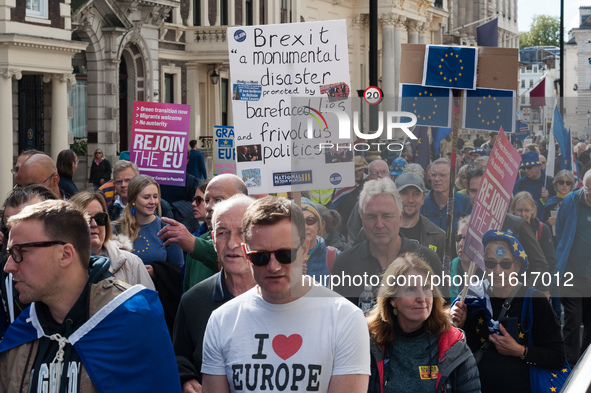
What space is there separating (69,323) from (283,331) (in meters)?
0.77

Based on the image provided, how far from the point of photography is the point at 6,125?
64.8ft

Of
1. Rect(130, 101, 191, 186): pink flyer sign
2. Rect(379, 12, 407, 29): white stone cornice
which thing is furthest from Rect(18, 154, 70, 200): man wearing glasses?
Rect(379, 12, 407, 29): white stone cornice

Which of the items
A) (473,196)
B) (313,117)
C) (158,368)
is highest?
(313,117)

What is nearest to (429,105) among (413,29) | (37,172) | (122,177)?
(37,172)

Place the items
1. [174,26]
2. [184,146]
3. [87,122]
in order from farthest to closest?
1. [174,26]
2. [87,122]
3. [184,146]

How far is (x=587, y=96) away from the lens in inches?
160

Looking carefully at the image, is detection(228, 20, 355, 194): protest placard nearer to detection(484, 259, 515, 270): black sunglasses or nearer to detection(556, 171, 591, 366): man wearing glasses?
detection(556, 171, 591, 366): man wearing glasses

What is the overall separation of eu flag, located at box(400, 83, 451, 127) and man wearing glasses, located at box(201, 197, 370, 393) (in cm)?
79

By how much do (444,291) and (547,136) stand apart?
97 centimetres

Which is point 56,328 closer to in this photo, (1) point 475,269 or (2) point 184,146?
(1) point 475,269

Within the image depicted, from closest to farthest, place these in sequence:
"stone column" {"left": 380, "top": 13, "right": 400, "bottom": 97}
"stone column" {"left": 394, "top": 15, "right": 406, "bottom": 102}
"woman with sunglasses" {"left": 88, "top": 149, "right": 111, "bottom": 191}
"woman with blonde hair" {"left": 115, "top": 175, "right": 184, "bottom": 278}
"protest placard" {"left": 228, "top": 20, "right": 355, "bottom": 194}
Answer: "woman with blonde hair" {"left": 115, "top": 175, "right": 184, "bottom": 278} → "protest placard" {"left": 228, "top": 20, "right": 355, "bottom": 194} → "woman with sunglasses" {"left": 88, "top": 149, "right": 111, "bottom": 191} → "stone column" {"left": 380, "top": 13, "right": 400, "bottom": 97} → "stone column" {"left": 394, "top": 15, "right": 406, "bottom": 102}

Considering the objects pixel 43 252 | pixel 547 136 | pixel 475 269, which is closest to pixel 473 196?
pixel 475 269

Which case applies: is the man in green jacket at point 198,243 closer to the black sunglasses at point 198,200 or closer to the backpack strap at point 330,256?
the backpack strap at point 330,256

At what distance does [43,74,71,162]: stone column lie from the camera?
845 inches
